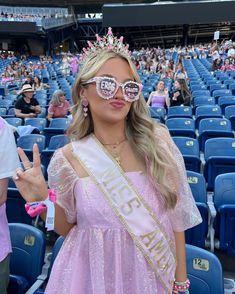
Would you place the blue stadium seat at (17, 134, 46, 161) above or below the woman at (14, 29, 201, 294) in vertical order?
below

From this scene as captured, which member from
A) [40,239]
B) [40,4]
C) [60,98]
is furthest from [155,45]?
[40,239]

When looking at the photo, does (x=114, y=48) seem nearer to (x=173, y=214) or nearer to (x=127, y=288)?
(x=173, y=214)

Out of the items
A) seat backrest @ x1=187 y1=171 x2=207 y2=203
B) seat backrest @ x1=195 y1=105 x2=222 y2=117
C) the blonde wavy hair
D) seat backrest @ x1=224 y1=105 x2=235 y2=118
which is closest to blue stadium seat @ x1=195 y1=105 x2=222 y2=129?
seat backrest @ x1=195 y1=105 x2=222 y2=117

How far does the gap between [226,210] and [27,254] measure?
1.48m

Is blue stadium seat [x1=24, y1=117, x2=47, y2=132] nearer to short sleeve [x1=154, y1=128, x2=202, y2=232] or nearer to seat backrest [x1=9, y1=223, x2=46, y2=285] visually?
seat backrest [x1=9, y1=223, x2=46, y2=285]

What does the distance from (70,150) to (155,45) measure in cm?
4033

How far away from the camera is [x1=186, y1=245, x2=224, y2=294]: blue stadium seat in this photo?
1827 mm

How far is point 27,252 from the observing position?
2238mm

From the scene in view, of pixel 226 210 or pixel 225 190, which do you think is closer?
pixel 226 210

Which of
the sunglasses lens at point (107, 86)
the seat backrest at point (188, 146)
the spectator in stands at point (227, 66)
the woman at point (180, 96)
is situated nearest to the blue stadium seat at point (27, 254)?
the sunglasses lens at point (107, 86)

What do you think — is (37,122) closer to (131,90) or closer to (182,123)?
(182,123)

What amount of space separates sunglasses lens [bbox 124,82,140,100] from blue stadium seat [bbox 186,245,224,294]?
3.07 feet

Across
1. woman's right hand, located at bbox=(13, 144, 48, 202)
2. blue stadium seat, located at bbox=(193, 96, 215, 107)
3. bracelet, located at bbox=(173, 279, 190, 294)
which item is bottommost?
bracelet, located at bbox=(173, 279, 190, 294)

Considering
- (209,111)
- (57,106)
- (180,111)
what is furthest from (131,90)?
(180,111)
